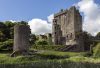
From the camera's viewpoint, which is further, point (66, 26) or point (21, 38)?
point (66, 26)

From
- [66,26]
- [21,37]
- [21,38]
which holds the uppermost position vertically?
[66,26]

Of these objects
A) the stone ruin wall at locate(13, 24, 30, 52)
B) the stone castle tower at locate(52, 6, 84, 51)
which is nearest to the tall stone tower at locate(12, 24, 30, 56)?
the stone ruin wall at locate(13, 24, 30, 52)

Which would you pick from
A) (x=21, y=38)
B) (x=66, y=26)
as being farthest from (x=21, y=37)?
(x=66, y=26)

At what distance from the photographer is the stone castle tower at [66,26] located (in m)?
84.7

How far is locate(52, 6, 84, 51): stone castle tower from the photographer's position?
278 feet

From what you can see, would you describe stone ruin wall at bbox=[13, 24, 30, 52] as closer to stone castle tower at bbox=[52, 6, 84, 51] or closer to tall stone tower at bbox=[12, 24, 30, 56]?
tall stone tower at bbox=[12, 24, 30, 56]

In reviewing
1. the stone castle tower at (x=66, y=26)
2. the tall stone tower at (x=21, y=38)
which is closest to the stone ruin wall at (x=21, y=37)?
the tall stone tower at (x=21, y=38)

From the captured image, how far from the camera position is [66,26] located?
93.0 metres

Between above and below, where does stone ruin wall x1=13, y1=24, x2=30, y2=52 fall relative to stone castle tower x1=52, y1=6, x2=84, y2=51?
below

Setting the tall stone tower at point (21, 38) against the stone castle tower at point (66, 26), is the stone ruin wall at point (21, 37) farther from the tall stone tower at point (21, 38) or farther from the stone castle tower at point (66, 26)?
the stone castle tower at point (66, 26)

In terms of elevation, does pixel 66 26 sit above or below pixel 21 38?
above

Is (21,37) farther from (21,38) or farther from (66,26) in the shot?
(66,26)

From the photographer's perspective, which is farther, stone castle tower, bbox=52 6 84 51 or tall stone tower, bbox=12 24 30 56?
stone castle tower, bbox=52 6 84 51

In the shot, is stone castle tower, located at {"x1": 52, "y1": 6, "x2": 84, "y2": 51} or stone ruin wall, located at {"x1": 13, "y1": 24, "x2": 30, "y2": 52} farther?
stone castle tower, located at {"x1": 52, "y1": 6, "x2": 84, "y2": 51}
